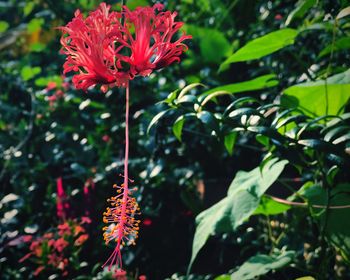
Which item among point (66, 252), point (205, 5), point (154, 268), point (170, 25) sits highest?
point (205, 5)

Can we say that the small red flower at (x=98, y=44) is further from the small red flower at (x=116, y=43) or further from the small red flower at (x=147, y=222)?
the small red flower at (x=147, y=222)

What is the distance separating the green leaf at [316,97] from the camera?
37.0 inches

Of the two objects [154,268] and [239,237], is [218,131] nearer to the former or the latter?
[239,237]

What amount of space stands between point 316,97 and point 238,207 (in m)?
0.32

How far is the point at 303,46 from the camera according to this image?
5.55ft

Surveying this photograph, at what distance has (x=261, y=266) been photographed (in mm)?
986

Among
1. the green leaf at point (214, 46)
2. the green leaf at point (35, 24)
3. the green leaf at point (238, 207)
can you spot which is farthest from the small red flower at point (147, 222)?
the green leaf at point (35, 24)

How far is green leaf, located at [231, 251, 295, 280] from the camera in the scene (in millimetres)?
942

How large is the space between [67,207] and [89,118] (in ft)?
1.59

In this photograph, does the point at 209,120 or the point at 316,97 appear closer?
the point at 209,120

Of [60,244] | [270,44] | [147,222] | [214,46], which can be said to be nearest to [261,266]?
[270,44]

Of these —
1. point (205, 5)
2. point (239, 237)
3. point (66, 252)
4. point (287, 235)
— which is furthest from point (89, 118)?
point (287, 235)

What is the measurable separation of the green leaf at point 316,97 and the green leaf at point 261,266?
13.7 inches

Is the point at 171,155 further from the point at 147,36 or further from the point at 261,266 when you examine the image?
the point at 147,36
